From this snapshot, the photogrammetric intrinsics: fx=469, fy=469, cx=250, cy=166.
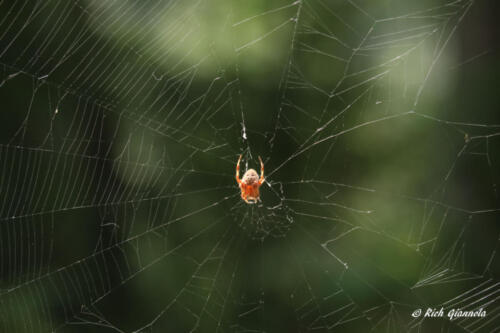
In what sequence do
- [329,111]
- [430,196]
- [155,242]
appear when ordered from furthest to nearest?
[155,242], [329,111], [430,196]

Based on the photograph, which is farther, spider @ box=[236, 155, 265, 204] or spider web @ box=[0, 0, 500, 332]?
spider web @ box=[0, 0, 500, 332]

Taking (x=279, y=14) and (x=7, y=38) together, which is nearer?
(x=7, y=38)

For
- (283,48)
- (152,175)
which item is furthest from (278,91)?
(152,175)

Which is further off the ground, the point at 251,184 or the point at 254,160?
the point at 254,160

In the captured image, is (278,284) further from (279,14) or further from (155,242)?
(279,14)

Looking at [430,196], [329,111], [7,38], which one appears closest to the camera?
[7,38]

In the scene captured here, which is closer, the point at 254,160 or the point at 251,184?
the point at 251,184

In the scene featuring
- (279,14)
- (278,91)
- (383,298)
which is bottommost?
(383,298)

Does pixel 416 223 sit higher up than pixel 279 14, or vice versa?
pixel 279 14
